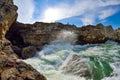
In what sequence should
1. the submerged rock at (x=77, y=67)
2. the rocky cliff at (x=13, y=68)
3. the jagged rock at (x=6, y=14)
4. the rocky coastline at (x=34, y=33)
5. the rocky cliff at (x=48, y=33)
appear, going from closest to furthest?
the rocky cliff at (x=13, y=68) → the submerged rock at (x=77, y=67) → the jagged rock at (x=6, y=14) → the rocky coastline at (x=34, y=33) → the rocky cliff at (x=48, y=33)

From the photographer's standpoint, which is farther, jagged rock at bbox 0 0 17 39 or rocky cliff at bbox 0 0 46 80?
jagged rock at bbox 0 0 17 39

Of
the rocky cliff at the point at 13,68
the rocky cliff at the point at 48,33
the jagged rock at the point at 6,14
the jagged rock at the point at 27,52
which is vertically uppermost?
the jagged rock at the point at 6,14

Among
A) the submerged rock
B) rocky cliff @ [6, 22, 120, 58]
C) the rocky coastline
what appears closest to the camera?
the submerged rock

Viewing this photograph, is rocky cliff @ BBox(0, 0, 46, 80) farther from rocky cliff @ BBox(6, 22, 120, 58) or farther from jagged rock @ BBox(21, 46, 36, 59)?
rocky cliff @ BBox(6, 22, 120, 58)

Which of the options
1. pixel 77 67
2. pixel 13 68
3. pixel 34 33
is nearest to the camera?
pixel 13 68

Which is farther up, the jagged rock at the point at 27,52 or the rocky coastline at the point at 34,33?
the rocky coastline at the point at 34,33

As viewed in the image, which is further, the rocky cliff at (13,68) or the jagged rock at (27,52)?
the jagged rock at (27,52)

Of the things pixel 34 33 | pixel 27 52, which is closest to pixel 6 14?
pixel 27 52

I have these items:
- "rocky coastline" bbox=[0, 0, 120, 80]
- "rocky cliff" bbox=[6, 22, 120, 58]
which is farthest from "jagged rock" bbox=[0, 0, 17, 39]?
"rocky cliff" bbox=[6, 22, 120, 58]

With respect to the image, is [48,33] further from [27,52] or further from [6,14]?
[6,14]

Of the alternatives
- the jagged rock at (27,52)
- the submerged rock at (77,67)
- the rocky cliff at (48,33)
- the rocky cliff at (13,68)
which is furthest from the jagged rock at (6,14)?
A: the submerged rock at (77,67)

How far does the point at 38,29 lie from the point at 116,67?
650 inches

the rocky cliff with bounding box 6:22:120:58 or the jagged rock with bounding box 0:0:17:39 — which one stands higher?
the jagged rock with bounding box 0:0:17:39

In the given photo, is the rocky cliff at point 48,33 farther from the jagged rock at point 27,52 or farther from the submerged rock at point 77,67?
the submerged rock at point 77,67
